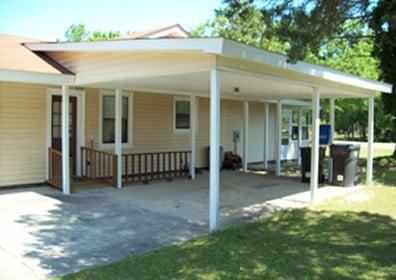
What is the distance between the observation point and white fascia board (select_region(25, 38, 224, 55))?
564cm

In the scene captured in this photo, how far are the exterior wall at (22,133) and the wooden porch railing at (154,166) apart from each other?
2.34 meters

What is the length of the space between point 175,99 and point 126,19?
95.9 ft

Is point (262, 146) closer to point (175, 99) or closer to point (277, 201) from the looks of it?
point (175, 99)

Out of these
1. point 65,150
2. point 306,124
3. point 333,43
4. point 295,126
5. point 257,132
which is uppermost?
point 333,43

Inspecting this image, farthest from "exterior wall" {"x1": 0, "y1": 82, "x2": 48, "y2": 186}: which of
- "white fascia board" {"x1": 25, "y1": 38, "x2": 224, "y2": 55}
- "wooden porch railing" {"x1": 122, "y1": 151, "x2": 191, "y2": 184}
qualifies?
"wooden porch railing" {"x1": 122, "y1": 151, "x2": 191, "y2": 184}

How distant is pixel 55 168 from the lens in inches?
393

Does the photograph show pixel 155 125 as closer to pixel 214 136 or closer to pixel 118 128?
pixel 118 128

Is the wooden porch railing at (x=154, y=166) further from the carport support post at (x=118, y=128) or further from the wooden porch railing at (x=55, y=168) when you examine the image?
the wooden porch railing at (x=55, y=168)

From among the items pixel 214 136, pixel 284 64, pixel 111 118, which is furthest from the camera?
pixel 111 118

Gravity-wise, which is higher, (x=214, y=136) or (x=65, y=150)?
(x=214, y=136)

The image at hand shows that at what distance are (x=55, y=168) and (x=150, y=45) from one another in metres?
5.01

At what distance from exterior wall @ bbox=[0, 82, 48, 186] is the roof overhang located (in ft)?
4.22

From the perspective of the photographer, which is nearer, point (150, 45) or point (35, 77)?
point (150, 45)

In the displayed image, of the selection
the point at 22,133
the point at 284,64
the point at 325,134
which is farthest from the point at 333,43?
the point at 22,133
